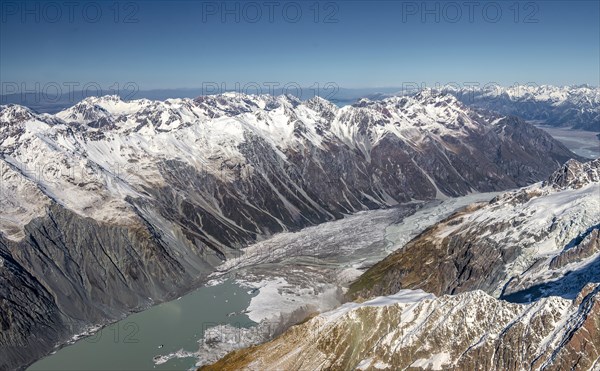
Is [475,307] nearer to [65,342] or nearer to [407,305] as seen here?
[407,305]

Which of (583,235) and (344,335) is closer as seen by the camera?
(344,335)

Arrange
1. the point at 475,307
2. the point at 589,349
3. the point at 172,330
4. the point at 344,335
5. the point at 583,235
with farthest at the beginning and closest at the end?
the point at 172,330
the point at 583,235
the point at 344,335
the point at 475,307
the point at 589,349

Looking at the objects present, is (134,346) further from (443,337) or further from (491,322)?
(491,322)

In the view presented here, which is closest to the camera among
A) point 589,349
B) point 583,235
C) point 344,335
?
point 589,349

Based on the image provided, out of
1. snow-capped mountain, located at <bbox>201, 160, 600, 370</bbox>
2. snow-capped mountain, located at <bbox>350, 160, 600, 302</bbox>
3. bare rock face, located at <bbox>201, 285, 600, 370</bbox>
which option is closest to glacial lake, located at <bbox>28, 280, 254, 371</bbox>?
bare rock face, located at <bbox>201, 285, 600, 370</bbox>

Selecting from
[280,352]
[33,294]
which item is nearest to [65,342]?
[33,294]

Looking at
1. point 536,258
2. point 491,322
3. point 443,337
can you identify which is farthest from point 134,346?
point 536,258

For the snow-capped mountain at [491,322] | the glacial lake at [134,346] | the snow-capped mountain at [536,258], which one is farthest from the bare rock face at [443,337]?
the snow-capped mountain at [536,258]
